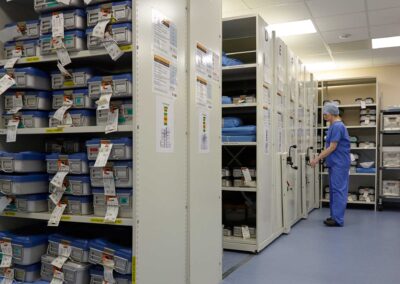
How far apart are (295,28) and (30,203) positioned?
461 centimetres

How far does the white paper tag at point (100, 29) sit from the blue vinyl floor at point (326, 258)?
2079 millimetres

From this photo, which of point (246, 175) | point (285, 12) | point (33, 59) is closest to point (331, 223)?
point (246, 175)

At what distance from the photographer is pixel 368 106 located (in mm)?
7059

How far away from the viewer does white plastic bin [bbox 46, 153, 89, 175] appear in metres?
1.98

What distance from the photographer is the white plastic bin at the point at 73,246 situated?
2021mm

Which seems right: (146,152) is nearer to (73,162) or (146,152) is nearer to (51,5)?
(73,162)

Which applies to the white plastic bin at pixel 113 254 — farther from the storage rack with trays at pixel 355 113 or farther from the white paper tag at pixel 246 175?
the storage rack with trays at pixel 355 113

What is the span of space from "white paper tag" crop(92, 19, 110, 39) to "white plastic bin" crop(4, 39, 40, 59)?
497 mm

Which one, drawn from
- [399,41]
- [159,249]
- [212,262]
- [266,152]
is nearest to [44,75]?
[159,249]

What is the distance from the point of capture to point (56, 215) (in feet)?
6.52

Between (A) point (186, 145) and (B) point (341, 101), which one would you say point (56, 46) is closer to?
(A) point (186, 145)

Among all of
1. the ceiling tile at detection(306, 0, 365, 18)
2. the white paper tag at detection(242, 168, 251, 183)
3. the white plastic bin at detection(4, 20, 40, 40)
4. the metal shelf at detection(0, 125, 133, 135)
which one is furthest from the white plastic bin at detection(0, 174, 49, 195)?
the ceiling tile at detection(306, 0, 365, 18)

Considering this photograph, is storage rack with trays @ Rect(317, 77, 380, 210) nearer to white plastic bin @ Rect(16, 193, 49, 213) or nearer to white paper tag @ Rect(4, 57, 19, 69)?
white plastic bin @ Rect(16, 193, 49, 213)

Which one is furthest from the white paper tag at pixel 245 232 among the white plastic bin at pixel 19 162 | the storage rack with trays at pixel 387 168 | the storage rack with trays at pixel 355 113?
the storage rack with trays at pixel 387 168
